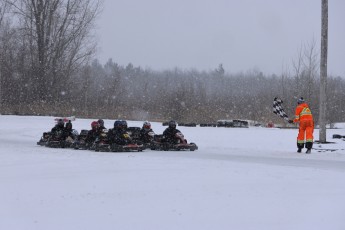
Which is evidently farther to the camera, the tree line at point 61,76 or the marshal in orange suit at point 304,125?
the tree line at point 61,76

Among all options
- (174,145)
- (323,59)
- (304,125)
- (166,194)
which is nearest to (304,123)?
(304,125)

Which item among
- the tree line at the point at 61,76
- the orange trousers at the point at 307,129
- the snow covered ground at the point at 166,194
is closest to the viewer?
the snow covered ground at the point at 166,194

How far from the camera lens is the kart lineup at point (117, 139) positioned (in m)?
16.2

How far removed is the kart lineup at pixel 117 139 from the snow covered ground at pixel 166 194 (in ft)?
9.67

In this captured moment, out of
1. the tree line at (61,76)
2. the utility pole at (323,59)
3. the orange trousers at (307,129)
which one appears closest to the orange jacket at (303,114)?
the orange trousers at (307,129)

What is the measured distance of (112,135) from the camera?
1630cm

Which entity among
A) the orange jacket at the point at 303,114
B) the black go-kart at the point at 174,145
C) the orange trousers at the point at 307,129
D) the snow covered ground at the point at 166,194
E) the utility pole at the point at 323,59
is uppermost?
the utility pole at the point at 323,59

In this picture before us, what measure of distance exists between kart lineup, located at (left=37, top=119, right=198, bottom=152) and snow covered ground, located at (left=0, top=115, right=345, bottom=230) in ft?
9.67

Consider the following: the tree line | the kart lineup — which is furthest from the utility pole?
the tree line

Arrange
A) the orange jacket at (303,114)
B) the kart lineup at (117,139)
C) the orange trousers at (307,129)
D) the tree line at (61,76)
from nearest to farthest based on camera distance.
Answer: the orange trousers at (307,129) → the orange jacket at (303,114) → the kart lineup at (117,139) → the tree line at (61,76)

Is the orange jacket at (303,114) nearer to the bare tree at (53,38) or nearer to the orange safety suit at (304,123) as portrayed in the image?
the orange safety suit at (304,123)

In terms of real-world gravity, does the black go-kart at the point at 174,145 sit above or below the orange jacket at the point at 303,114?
below

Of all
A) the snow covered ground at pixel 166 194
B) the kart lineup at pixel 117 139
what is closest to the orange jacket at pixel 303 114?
the snow covered ground at pixel 166 194

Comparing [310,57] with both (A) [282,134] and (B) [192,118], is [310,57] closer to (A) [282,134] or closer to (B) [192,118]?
(B) [192,118]
